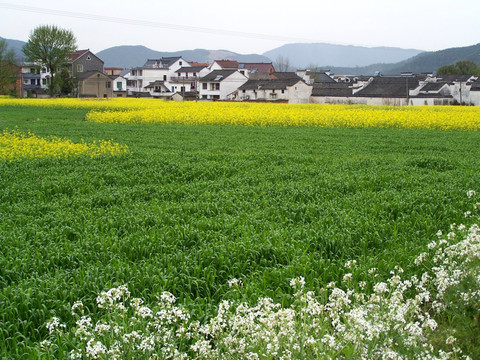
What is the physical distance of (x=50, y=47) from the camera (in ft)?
262

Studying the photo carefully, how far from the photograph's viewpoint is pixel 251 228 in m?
7.44

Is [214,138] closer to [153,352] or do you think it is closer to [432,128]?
[432,128]

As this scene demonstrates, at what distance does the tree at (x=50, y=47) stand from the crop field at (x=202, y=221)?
2713 inches

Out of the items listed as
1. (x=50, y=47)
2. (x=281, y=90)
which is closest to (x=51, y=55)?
(x=50, y=47)

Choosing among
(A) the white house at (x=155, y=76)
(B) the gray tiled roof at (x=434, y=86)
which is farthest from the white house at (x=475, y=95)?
(A) the white house at (x=155, y=76)

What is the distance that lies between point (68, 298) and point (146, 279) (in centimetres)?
87

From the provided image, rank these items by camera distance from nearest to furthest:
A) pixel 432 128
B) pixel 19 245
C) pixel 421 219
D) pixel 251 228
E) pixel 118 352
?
pixel 118 352 < pixel 19 245 < pixel 251 228 < pixel 421 219 < pixel 432 128

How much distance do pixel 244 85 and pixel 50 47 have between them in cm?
3491

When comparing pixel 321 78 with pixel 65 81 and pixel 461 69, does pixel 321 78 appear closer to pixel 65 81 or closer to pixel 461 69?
pixel 461 69

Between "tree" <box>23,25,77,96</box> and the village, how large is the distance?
3.69 m

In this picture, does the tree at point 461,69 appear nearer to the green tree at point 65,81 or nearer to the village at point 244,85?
the village at point 244,85

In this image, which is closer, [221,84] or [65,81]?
[65,81]

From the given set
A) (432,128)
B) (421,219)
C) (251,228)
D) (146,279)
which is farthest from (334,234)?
(432,128)

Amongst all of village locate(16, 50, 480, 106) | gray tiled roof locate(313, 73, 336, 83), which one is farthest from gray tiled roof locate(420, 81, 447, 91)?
gray tiled roof locate(313, 73, 336, 83)
